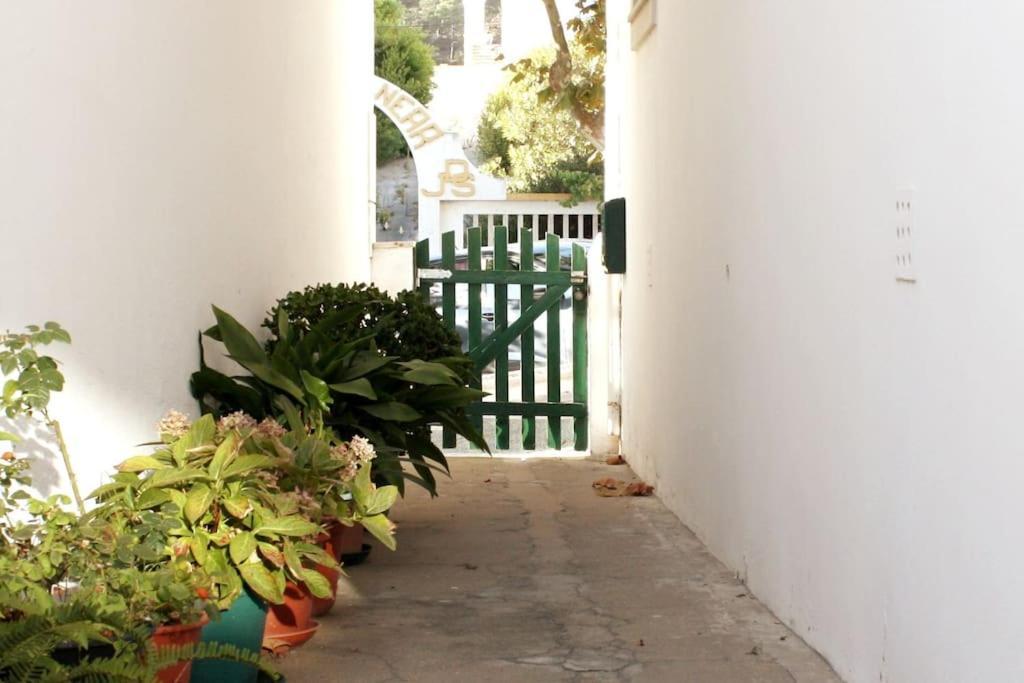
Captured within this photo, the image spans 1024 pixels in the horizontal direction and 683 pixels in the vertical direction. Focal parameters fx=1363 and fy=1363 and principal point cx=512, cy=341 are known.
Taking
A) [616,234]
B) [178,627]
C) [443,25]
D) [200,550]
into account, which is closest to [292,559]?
[200,550]

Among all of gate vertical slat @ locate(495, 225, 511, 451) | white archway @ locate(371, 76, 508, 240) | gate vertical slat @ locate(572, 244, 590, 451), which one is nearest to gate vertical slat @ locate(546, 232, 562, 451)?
gate vertical slat @ locate(572, 244, 590, 451)

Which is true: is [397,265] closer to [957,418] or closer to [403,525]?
[403,525]

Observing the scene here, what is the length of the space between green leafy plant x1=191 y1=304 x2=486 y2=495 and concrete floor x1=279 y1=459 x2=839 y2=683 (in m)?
0.51

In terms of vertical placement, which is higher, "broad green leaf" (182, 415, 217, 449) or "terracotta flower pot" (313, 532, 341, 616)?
"broad green leaf" (182, 415, 217, 449)

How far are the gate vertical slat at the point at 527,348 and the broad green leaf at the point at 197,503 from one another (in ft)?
22.3

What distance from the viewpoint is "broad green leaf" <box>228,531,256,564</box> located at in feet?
11.9

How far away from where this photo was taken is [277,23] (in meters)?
6.96

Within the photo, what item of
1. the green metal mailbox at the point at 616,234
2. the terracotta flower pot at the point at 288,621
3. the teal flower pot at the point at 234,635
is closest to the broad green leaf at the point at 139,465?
the teal flower pot at the point at 234,635

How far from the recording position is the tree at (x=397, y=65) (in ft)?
98.2

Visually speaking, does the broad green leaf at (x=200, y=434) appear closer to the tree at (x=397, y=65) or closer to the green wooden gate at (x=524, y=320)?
the green wooden gate at (x=524, y=320)

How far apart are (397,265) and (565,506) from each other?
3.62 metres

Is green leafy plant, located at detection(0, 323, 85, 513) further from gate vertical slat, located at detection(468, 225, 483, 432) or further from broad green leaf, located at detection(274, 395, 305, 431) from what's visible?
gate vertical slat, located at detection(468, 225, 483, 432)

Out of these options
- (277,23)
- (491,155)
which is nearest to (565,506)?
(277,23)

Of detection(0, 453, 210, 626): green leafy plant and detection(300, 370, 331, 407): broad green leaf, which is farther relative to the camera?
detection(300, 370, 331, 407): broad green leaf
